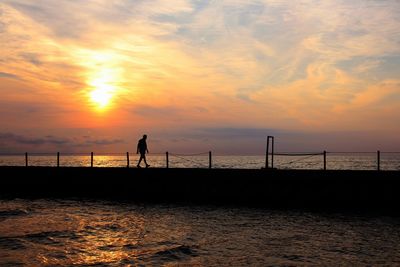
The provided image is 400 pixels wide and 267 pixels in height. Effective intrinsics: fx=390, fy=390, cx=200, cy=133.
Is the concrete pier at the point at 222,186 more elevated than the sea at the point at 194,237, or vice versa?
the concrete pier at the point at 222,186

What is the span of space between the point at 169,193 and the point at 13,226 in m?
10.2

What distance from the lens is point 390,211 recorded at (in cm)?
1944

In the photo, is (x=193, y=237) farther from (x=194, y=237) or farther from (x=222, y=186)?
(x=222, y=186)

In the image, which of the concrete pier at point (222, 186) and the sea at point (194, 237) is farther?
the concrete pier at point (222, 186)

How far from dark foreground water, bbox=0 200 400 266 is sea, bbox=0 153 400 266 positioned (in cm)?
3

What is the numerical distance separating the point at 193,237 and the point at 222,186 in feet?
30.9

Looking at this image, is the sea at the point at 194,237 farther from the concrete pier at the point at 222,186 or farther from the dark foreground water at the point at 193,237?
the concrete pier at the point at 222,186

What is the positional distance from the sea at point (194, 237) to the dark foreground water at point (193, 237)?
29 millimetres

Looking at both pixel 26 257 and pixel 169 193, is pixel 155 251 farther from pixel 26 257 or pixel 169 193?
pixel 169 193

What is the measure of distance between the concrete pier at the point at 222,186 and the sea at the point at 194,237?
1.93 metres

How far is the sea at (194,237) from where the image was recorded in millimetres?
11570

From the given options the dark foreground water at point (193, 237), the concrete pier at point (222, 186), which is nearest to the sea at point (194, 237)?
the dark foreground water at point (193, 237)

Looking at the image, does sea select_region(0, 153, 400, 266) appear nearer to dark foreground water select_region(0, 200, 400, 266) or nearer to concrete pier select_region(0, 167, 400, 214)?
dark foreground water select_region(0, 200, 400, 266)

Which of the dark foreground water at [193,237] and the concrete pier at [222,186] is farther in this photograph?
the concrete pier at [222,186]
